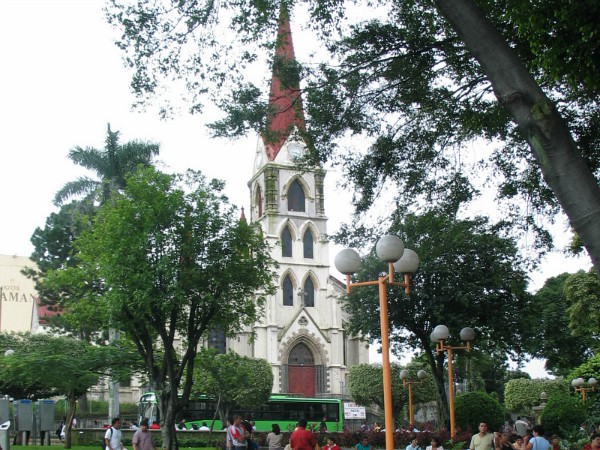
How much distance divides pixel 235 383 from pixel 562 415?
1639 centimetres

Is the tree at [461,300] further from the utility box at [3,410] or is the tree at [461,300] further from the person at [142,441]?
the utility box at [3,410]

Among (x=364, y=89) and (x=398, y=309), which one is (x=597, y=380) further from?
(x=364, y=89)

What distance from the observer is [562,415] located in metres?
22.4

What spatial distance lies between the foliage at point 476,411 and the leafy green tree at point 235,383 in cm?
1088

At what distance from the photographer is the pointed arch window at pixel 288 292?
180 ft

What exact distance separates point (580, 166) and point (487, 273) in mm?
20445

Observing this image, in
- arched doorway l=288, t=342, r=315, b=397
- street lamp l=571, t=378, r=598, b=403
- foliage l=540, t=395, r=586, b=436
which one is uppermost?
arched doorway l=288, t=342, r=315, b=397

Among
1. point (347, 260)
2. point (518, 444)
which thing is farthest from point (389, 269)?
point (518, 444)

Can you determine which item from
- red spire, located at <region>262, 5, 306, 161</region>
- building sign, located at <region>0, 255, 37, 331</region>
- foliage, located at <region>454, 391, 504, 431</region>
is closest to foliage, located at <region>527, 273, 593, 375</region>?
foliage, located at <region>454, 391, 504, 431</region>

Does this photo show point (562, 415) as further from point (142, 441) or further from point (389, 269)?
point (389, 269)

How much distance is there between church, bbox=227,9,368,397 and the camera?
52781mm

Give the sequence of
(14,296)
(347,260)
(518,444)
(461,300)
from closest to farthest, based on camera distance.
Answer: (347,260) < (518,444) < (461,300) < (14,296)

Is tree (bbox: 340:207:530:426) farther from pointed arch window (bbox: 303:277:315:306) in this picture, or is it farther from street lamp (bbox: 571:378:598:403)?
pointed arch window (bbox: 303:277:315:306)

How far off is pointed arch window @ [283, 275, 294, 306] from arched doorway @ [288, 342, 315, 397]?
122 inches
